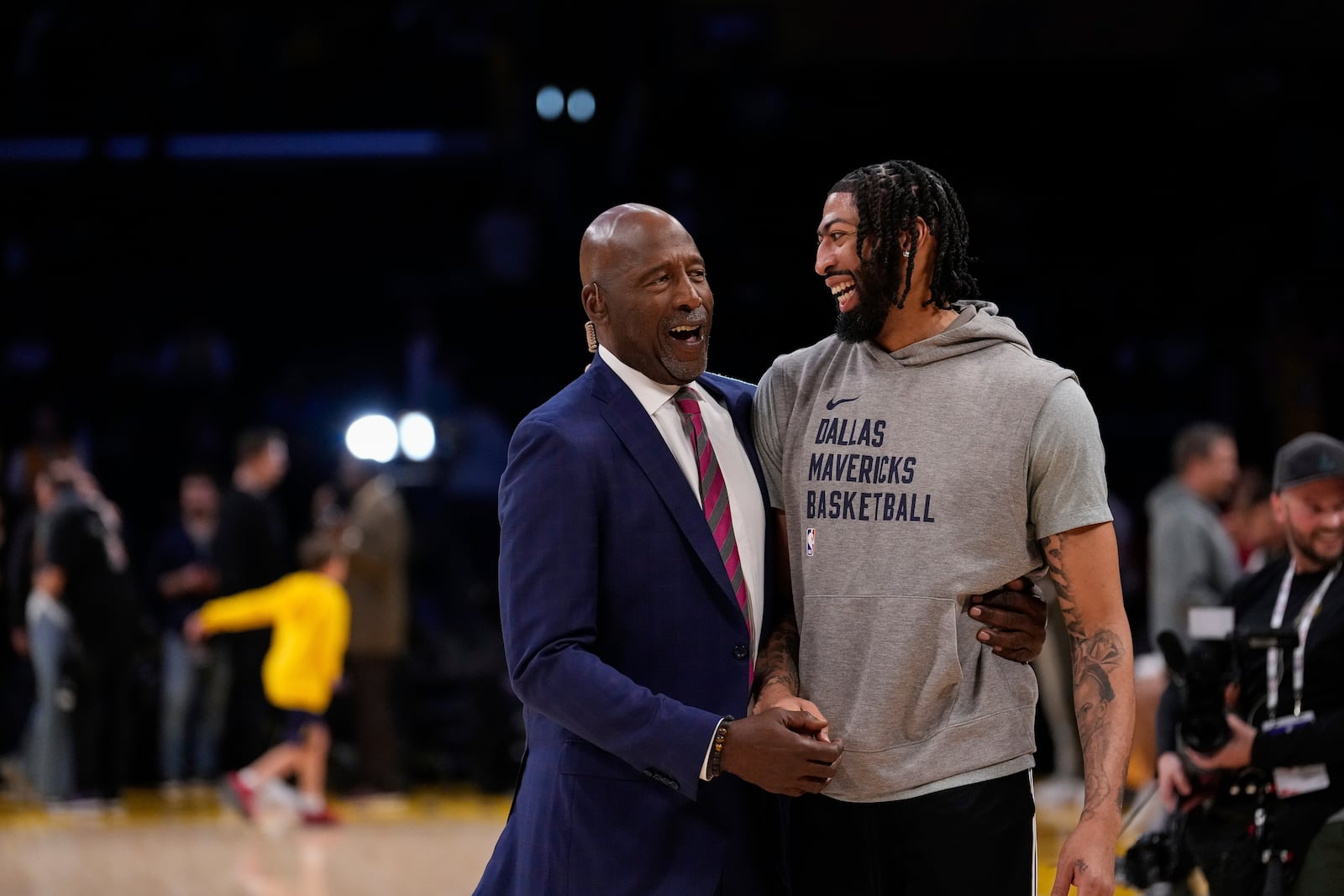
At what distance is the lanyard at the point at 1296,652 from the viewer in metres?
3.60

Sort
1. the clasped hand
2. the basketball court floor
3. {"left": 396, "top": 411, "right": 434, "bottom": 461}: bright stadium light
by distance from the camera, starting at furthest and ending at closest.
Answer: {"left": 396, "top": 411, "right": 434, "bottom": 461}: bright stadium light < the basketball court floor < the clasped hand

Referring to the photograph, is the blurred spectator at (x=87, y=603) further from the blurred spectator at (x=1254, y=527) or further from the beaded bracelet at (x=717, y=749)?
the beaded bracelet at (x=717, y=749)

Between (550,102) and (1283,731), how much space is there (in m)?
8.60

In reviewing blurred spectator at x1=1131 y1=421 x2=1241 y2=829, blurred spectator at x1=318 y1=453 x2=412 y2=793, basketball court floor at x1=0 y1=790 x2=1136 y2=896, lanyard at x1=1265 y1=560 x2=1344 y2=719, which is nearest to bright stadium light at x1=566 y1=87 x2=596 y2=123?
blurred spectator at x1=318 y1=453 x2=412 y2=793

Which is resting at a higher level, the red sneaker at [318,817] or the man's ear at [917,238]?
the man's ear at [917,238]

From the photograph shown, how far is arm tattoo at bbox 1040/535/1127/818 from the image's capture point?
2434 mm

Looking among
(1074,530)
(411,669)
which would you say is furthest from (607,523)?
(411,669)

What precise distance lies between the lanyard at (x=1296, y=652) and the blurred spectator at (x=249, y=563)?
6.38 m

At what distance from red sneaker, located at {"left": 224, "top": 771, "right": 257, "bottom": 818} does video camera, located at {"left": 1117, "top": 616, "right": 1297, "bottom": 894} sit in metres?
5.44

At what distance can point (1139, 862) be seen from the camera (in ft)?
12.1

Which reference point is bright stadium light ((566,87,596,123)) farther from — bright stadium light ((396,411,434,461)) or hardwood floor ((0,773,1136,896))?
hardwood floor ((0,773,1136,896))

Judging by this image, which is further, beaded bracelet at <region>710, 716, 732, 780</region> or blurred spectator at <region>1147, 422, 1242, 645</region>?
blurred spectator at <region>1147, 422, 1242, 645</region>

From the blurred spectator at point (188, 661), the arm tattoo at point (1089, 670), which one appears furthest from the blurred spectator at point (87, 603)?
the arm tattoo at point (1089, 670)

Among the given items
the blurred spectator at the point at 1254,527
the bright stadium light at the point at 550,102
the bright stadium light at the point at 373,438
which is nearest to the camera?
the blurred spectator at the point at 1254,527
